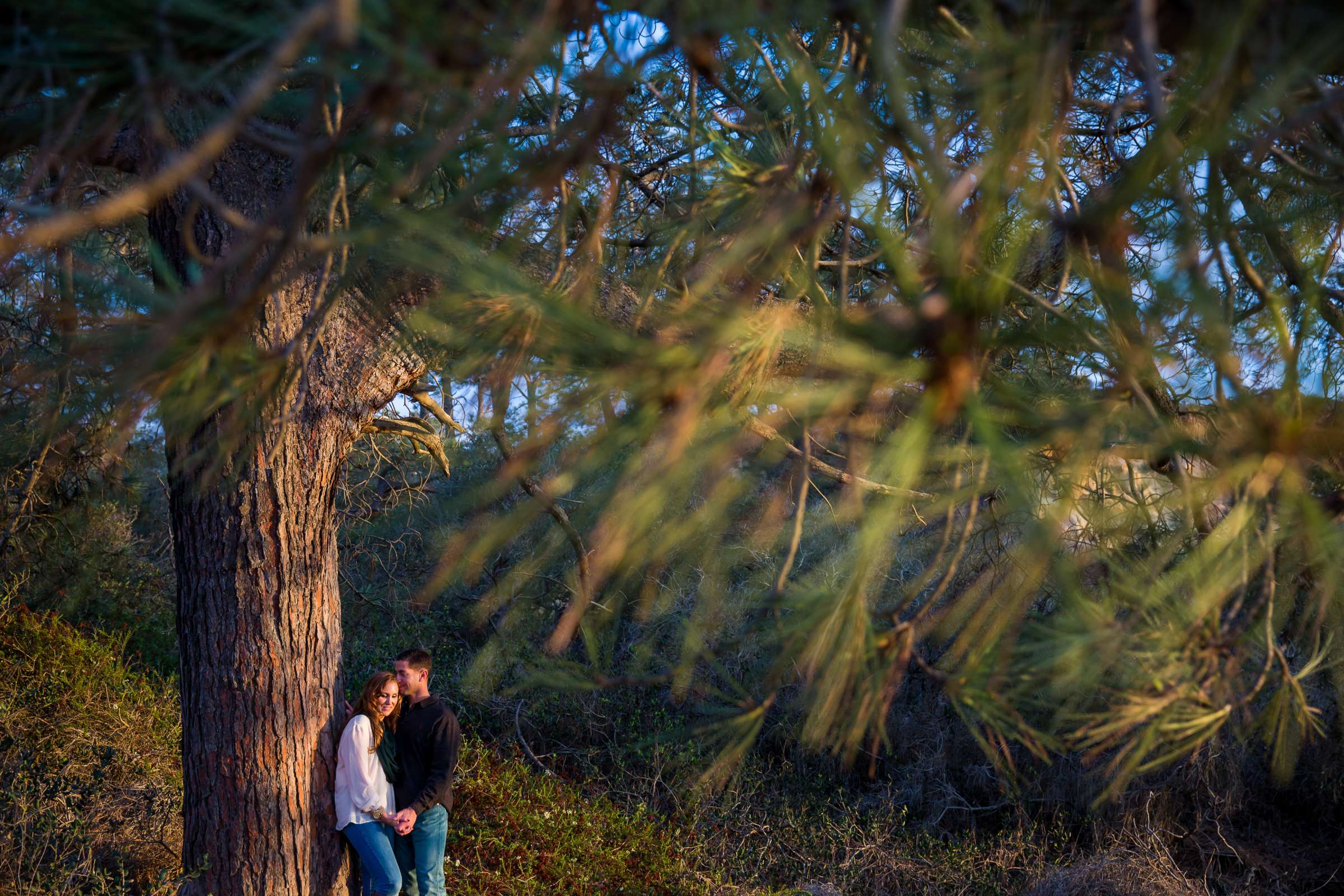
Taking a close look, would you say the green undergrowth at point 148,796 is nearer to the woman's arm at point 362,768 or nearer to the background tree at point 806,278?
the woman's arm at point 362,768


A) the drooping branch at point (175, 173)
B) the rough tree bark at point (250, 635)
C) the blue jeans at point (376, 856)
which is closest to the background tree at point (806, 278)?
the drooping branch at point (175, 173)

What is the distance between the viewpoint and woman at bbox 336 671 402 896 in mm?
3412

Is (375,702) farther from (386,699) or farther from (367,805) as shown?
(367,805)

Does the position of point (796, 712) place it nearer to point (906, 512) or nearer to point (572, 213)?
point (906, 512)

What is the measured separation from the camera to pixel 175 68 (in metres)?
1.09

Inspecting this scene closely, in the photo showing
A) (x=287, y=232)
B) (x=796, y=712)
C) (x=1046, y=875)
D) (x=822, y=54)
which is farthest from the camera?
(x=796, y=712)

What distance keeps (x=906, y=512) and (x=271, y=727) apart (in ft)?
8.56

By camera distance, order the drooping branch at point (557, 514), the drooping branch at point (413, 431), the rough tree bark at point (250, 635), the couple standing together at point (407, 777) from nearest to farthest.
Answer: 1. the drooping branch at point (557, 514)
2. the rough tree bark at point (250, 635)
3. the couple standing together at point (407, 777)
4. the drooping branch at point (413, 431)

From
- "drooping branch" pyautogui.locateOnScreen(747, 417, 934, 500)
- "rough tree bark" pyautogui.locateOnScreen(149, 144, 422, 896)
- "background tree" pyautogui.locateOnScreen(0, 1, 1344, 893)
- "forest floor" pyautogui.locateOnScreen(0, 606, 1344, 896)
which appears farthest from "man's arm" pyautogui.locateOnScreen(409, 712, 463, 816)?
"drooping branch" pyautogui.locateOnScreen(747, 417, 934, 500)

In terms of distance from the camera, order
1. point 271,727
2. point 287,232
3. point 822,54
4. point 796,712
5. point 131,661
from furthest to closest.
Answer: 1. point 796,712
2. point 131,661
3. point 271,727
4. point 822,54
5. point 287,232

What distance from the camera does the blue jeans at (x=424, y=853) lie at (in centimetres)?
391

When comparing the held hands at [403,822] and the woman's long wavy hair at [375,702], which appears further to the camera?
the woman's long wavy hair at [375,702]

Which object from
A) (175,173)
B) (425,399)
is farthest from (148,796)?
(175,173)

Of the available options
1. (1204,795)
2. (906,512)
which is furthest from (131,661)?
(1204,795)
